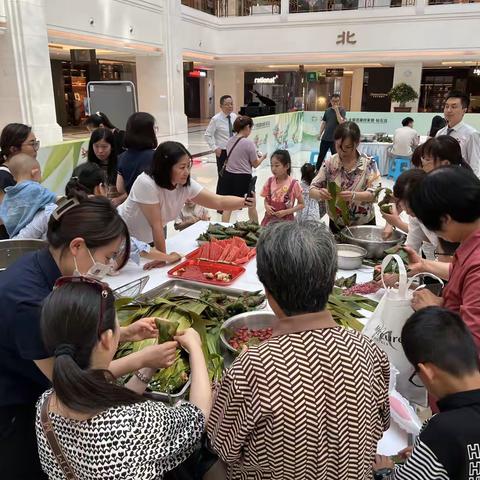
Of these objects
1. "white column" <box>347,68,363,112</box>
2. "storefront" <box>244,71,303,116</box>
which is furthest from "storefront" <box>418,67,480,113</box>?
"storefront" <box>244,71,303,116</box>

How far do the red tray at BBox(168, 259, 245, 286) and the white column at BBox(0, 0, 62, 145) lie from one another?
24.2ft

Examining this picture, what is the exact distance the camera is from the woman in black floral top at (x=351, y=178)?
3211mm

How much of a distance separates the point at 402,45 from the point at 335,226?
45.4 ft

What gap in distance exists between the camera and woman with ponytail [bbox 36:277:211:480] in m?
1.00

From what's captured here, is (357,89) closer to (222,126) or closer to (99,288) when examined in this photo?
(222,126)

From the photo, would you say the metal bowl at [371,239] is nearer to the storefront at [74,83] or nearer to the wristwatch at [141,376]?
the wristwatch at [141,376]

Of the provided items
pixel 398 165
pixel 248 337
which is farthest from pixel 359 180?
pixel 398 165

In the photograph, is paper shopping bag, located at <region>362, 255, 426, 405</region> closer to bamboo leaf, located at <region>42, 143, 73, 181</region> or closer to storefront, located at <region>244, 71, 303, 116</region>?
bamboo leaf, located at <region>42, 143, 73, 181</region>

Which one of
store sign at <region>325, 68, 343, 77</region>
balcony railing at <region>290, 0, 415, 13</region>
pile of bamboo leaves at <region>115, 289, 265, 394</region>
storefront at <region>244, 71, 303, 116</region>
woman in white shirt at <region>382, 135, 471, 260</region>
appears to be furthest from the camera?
storefront at <region>244, 71, 303, 116</region>

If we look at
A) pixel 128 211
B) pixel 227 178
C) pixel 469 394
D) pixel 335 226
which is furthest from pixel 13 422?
pixel 227 178

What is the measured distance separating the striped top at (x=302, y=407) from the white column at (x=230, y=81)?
19604mm

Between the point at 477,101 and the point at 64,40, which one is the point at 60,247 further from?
the point at 477,101

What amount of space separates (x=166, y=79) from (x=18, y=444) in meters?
13.5

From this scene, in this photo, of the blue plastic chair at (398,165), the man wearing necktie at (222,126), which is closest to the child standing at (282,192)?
the man wearing necktie at (222,126)
